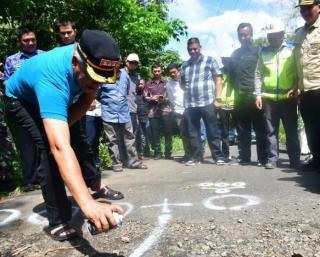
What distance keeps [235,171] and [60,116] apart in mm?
3993

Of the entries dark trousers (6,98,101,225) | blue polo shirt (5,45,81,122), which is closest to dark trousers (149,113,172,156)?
dark trousers (6,98,101,225)

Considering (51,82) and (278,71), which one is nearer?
(51,82)

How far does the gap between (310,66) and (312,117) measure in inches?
26.7

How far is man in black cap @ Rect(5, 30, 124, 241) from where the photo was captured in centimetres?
232

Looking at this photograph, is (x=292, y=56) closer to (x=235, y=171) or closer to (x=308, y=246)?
(x=235, y=171)

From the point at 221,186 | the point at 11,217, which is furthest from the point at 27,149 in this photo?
the point at 221,186

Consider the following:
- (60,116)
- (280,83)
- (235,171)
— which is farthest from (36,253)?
(280,83)

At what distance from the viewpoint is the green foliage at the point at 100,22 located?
9289mm

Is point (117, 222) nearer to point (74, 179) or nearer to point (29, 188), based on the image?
point (74, 179)

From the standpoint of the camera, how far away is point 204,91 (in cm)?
687

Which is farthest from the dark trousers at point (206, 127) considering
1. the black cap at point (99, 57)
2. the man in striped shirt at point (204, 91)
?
the black cap at point (99, 57)

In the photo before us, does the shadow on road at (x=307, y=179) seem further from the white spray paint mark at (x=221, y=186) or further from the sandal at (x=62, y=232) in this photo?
the sandal at (x=62, y=232)

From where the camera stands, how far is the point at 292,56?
5.75 meters

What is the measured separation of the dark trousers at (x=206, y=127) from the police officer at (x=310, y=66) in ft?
5.54
